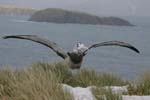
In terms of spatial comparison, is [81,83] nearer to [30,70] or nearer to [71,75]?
[71,75]

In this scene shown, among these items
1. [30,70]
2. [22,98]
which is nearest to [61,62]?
[30,70]

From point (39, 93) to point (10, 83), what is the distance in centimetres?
123

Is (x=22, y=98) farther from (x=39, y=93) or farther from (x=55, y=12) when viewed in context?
(x=55, y=12)

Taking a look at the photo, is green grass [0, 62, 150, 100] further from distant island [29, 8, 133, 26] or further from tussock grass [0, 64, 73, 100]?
distant island [29, 8, 133, 26]

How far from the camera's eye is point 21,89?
10164mm

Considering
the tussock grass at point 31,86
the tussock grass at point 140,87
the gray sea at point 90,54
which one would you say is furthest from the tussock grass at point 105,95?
the gray sea at point 90,54

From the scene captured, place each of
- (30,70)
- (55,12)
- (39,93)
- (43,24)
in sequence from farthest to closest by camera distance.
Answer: (43,24), (55,12), (30,70), (39,93)

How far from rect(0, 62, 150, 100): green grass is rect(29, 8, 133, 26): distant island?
4423 inches

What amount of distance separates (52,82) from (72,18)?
118211mm

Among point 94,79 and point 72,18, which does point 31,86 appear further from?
point 72,18

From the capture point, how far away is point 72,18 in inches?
5054

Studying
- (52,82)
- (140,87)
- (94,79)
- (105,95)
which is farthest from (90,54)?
(105,95)

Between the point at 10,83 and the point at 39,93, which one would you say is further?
the point at 10,83

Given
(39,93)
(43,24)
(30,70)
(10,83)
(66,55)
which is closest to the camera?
(39,93)
